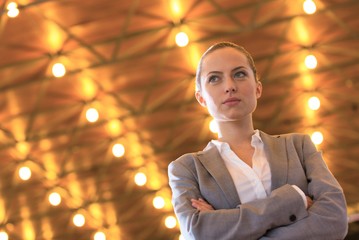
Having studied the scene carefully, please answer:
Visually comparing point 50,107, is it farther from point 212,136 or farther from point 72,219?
point 72,219

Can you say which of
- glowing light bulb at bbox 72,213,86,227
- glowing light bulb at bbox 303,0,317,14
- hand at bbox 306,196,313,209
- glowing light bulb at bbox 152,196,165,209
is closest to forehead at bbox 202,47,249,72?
hand at bbox 306,196,313,209

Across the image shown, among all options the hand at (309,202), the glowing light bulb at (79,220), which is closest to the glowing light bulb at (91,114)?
the glowing light bulb at (79,220)

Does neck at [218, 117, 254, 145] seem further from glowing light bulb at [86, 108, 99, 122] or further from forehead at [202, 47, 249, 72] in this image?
glowing light bulb at [86, 108, 99, 122]

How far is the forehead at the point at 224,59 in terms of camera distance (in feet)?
13.2

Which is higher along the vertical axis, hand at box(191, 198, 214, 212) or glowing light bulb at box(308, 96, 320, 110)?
glowing light bulb at box(308, 96, 320, 110)

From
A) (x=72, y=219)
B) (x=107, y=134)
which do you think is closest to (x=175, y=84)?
(x=107, y=134)

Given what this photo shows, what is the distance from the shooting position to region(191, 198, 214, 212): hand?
381 cm

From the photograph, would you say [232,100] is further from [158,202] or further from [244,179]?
[158,202]

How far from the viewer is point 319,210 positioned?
12.3ft

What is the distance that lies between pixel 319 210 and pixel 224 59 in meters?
1.06

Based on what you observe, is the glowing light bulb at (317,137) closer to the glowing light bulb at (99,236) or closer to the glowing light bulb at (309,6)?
the glowing light bulb at (309,6)

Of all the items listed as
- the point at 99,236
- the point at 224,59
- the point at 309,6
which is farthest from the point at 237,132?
the point at 99,236

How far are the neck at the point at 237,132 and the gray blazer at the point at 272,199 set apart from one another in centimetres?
10

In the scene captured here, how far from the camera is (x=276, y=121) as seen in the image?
28375mm
